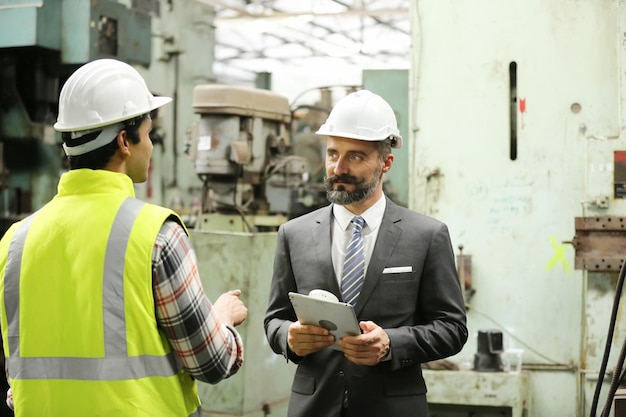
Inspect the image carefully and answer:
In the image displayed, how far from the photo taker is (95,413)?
1458 millimetres

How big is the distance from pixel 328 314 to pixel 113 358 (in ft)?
1.52

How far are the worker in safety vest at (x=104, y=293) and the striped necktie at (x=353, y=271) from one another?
41 cm

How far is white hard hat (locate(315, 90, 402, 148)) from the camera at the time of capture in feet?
6.68

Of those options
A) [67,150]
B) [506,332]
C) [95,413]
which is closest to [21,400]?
[95,413]

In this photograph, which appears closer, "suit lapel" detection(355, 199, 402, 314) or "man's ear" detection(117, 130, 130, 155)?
"man's ear" detection(117, 130, 130, 155)

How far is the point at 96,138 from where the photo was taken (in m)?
1.59

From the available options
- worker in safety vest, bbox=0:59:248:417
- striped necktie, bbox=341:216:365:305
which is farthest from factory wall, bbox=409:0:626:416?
worker in safety vest, bbox=0:59:248:417

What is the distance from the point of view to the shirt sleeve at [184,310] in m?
1.50

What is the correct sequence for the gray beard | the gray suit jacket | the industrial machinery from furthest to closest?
the industrial machinery
the gray beard
the gray suit jacket

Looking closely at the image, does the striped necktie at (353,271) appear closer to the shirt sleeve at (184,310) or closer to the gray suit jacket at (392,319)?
the gray suit jacket at (392,319)

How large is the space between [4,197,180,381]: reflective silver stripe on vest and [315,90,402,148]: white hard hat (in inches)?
26.1

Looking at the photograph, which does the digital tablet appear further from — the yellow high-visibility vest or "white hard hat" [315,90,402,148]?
"white hard hat" [315,90,402,148]

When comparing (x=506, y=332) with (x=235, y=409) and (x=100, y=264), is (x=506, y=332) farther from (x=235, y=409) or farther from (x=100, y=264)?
(x=100, y=264)

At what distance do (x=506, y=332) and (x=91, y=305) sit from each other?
2113 mm
